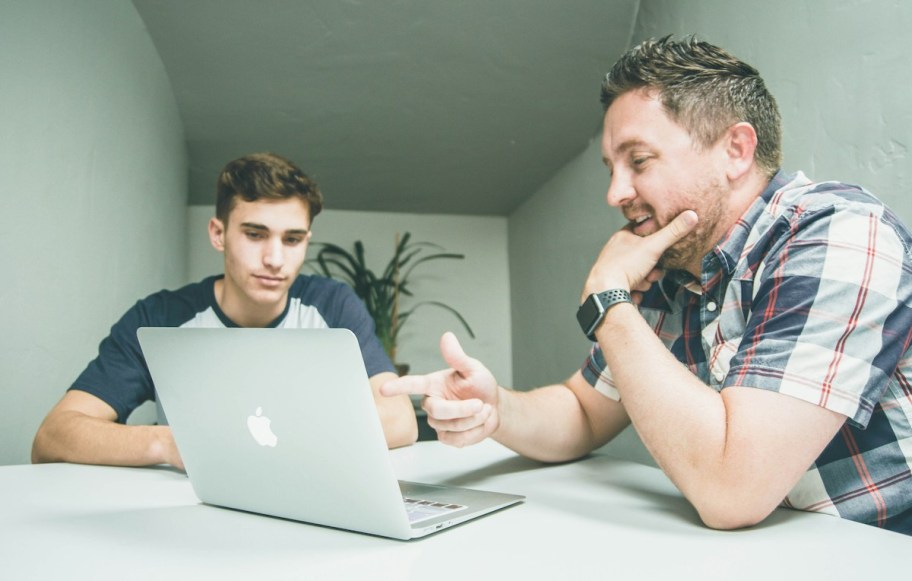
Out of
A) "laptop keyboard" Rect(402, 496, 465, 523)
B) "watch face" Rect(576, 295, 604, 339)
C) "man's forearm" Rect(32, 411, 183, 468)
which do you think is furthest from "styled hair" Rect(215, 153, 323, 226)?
"laptop keyboard" Rect(402, 496, 465, 523)

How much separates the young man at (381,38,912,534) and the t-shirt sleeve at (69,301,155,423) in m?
0.99

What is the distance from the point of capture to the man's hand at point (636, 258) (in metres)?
1.18

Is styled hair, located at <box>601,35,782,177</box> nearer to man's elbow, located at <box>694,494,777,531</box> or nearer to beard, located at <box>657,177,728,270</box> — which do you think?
beard, located at <box>657,177,728,270</box>

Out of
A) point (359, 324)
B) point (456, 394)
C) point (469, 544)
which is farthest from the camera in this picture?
point (359, 324)

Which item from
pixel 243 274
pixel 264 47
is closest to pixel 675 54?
pixel 243 274

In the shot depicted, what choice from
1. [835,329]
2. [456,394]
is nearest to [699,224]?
[835,329]

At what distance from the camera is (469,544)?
0.76 meters

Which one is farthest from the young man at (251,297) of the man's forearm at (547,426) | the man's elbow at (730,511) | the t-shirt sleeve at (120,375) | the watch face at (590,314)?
the man's elbow at (730,511)

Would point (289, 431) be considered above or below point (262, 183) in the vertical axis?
below

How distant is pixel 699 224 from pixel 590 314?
0.29 m

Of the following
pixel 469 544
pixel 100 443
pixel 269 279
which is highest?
pixel 269 279

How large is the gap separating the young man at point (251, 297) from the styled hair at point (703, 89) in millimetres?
867

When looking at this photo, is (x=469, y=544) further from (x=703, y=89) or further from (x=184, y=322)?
(x=184, y=322)

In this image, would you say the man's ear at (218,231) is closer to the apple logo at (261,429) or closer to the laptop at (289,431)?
the laptop at (289,431)
